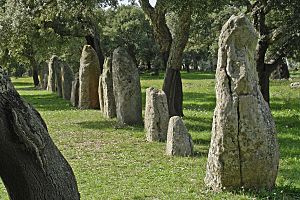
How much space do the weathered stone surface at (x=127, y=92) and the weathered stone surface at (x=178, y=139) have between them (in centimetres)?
553

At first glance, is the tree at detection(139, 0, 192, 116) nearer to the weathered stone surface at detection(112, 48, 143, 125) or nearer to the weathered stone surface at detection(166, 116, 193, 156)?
the weathered stone surface at detection(112, 48, 143, 125)

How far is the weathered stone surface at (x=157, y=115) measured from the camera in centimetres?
1392

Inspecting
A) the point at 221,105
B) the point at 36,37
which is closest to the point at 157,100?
the point at 221,105

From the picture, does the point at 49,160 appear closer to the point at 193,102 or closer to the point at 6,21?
the point at 6,21

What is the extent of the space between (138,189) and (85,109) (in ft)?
50.1

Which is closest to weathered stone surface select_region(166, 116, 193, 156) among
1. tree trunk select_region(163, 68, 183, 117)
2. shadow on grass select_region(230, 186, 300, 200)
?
shadow on grass select_region(230, 186, 300, 200)

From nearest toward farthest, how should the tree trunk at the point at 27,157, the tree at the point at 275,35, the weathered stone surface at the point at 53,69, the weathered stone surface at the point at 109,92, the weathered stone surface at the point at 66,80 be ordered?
the tree trunk at the point at 27,157 → the tree at the point at 275,35 → the weathered stone surface at the point at 109,92 → the weathered stone surface at the point at 66,80 → the weathered stone surface at the point at 53,69

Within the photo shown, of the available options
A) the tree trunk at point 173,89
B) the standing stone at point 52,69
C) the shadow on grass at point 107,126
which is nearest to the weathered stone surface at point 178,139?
the shadow on grass at point 107,126

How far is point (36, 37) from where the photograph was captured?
26.8m

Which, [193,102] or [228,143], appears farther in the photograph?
[193,102]

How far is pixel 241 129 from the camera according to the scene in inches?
325

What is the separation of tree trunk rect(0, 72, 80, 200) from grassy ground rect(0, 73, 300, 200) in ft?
12.2

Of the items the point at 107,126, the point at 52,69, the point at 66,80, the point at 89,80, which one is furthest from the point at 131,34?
the point at 107,126

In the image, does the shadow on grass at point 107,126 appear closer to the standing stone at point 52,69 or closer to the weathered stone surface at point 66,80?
the weathered stone surface at point 66,80
